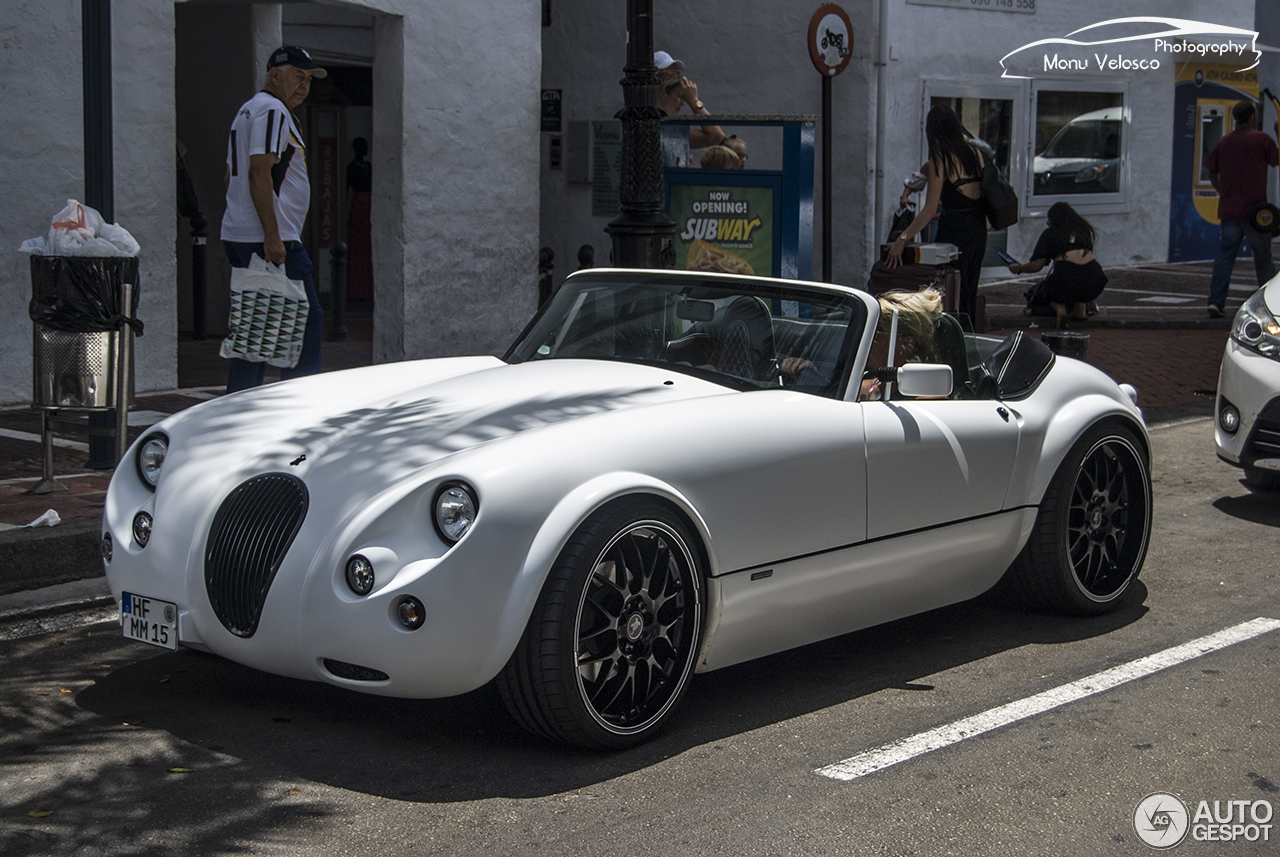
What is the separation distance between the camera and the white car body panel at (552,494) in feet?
12.8

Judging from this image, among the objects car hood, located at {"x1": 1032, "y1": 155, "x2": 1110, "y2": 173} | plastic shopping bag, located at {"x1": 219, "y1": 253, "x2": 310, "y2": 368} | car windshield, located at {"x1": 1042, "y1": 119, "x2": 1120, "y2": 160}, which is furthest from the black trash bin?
car windshield, located at {"x1": 1042, "y1": 119, "x2": 1120, "y2": 160}

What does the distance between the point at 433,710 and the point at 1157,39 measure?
19319 millimetres

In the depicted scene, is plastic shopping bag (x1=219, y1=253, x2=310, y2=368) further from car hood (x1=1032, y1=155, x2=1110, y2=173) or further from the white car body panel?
car hood (x1=1032, y1=155, x2=1110, y2=173)

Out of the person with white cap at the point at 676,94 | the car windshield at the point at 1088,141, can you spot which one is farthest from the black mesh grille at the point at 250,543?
the car windshield at the point at 1088,141

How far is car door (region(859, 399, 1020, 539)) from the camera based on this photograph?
4.86 meters

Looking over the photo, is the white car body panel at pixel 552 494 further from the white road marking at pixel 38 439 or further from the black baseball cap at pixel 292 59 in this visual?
the white road marking at pixel 38 439

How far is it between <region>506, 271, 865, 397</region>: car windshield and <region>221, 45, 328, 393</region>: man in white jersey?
2.71 meters

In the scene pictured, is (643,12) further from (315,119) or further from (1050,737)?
(315,119)

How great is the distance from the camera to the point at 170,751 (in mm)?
4164

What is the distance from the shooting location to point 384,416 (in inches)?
184

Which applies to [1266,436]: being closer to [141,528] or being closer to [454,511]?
[454,511]

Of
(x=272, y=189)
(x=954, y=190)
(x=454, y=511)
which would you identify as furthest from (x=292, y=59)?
(x=454, y=511)

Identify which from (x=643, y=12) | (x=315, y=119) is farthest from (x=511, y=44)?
(x=315, y=119)

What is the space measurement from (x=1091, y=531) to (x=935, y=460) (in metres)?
0.96
